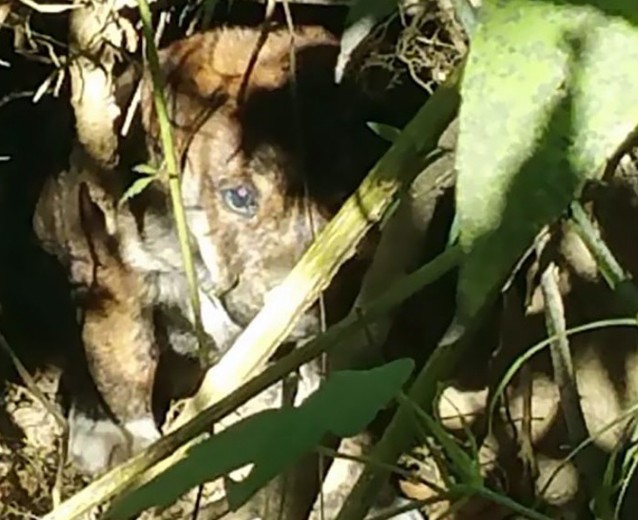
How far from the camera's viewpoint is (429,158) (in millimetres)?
897

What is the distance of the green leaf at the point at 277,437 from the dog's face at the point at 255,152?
0.78 metres

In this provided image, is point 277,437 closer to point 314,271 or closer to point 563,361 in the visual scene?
point 314,271

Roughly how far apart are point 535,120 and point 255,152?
2.77 ft

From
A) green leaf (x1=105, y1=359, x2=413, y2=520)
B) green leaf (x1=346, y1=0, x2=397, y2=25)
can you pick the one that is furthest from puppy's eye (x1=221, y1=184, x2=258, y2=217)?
green leaf (x1=105, y1=359, x2=413, y2=520)

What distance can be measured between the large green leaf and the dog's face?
0.79 m

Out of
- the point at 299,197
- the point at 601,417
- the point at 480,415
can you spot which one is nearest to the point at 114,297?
the point at 299,197

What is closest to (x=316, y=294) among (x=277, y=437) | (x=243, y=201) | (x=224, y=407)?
(x=224, y=407)

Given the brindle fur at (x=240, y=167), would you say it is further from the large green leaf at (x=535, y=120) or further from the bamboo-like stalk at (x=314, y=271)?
the large green leaf at (x=535, y=120)

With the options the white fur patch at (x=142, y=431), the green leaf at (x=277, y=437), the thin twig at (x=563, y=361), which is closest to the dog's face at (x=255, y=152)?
the white fur patch at (x=142, y=431)

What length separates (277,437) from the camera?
62cm

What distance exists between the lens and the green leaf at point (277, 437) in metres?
0.61

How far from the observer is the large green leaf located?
623 mm

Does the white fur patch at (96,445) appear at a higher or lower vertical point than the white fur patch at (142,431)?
lower

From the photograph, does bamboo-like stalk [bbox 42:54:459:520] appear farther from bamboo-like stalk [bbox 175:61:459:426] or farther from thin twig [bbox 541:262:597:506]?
thin twig [bbox 541:262:597:506]
